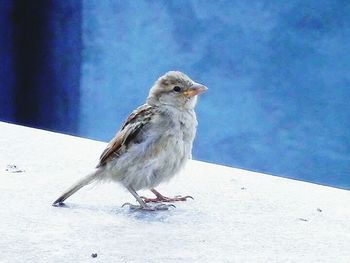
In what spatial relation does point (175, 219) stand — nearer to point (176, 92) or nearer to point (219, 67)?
point (176, 92)

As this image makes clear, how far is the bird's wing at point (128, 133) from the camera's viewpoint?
175cm

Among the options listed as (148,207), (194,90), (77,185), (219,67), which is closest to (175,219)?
(148,207)

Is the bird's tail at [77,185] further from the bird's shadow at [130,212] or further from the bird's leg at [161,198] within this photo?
the bird's leg at [161,198]

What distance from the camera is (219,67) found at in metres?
3.69

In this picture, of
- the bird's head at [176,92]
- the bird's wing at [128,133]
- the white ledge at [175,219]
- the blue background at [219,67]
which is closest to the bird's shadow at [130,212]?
the white ledge at [175,219]

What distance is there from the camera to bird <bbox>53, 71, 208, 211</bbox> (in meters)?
1.73

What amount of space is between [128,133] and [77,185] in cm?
16

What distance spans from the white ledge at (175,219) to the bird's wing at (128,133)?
103 millimetres

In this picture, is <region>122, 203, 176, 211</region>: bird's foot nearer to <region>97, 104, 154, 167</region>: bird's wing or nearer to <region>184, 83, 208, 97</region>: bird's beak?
<region>97, 104, 154, 167</region>: bird's wing

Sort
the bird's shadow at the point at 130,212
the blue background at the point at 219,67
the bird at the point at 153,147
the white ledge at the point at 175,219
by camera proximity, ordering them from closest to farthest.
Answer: the white ledge at the point at 175,219
the bird's shadow at the point at 130,212
the bird at the point at 153,147
the blue background at the point at 219,67

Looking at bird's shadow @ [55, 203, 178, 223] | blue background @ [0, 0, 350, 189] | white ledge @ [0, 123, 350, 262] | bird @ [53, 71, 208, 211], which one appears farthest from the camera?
blue background @ [0, 0, 350, 189]

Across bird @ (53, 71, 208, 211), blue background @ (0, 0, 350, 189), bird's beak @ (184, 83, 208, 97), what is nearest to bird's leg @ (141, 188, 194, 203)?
bird @ (53, 71, 208, 211)

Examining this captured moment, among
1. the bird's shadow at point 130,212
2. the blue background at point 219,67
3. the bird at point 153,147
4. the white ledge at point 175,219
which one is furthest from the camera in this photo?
the blue background at point 219,67

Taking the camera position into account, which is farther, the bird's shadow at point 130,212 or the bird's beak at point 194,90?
the bird's beak at point 194,90
